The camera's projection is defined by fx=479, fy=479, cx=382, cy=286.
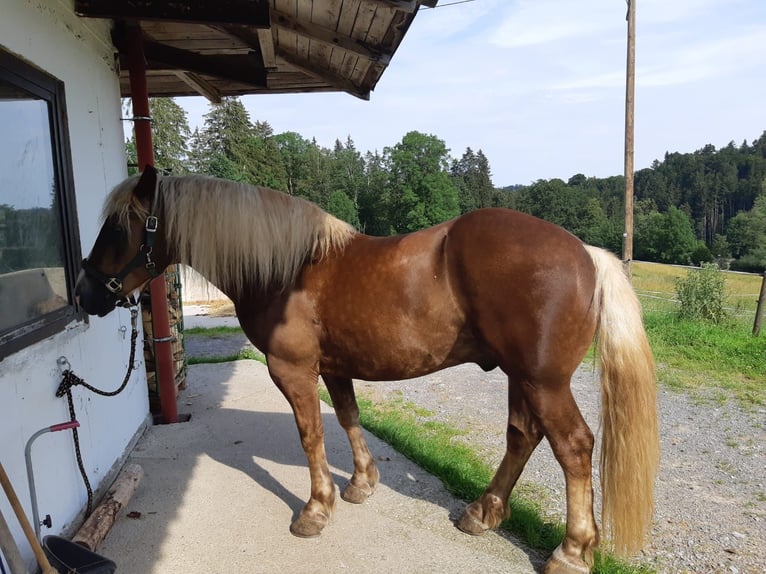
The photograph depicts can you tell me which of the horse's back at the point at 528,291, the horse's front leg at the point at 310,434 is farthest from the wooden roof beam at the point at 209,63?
the horse's back at the point at 528,291

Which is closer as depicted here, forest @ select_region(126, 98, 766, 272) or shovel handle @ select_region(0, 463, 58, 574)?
shovel handle @ select_region(0, 463, 58, 574)

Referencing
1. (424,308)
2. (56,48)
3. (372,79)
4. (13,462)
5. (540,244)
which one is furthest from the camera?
(372,79)

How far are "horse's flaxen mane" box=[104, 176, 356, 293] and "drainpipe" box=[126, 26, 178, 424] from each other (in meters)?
1.30

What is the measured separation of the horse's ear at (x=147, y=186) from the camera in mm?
2393

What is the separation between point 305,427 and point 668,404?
4.32 m

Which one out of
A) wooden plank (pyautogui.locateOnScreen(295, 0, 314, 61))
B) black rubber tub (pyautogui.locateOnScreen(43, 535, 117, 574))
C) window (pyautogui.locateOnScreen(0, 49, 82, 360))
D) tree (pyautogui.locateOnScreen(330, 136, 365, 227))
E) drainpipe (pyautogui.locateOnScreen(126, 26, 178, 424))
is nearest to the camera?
black rubber tub (pyautogui.locateOnScreen(43, 535, 117, 574))

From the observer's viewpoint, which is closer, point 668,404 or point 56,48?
point 56,48

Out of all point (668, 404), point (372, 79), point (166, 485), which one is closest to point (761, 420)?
point (668, 404)

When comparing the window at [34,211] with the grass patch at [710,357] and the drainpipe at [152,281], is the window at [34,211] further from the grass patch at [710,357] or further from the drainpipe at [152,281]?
the grass patch at [710,357]

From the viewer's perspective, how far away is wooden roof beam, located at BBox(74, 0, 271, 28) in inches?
110

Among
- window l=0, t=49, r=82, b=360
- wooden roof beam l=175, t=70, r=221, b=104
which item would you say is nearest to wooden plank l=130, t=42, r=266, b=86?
wooden roof beam l=175, t=70, r=221, b=104

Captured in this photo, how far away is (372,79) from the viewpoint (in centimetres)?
444

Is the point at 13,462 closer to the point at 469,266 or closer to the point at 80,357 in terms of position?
the point at 80,357

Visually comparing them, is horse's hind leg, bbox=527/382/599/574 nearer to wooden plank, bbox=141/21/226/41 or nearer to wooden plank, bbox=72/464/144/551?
wooden plank, bbox=72/464/144/551
